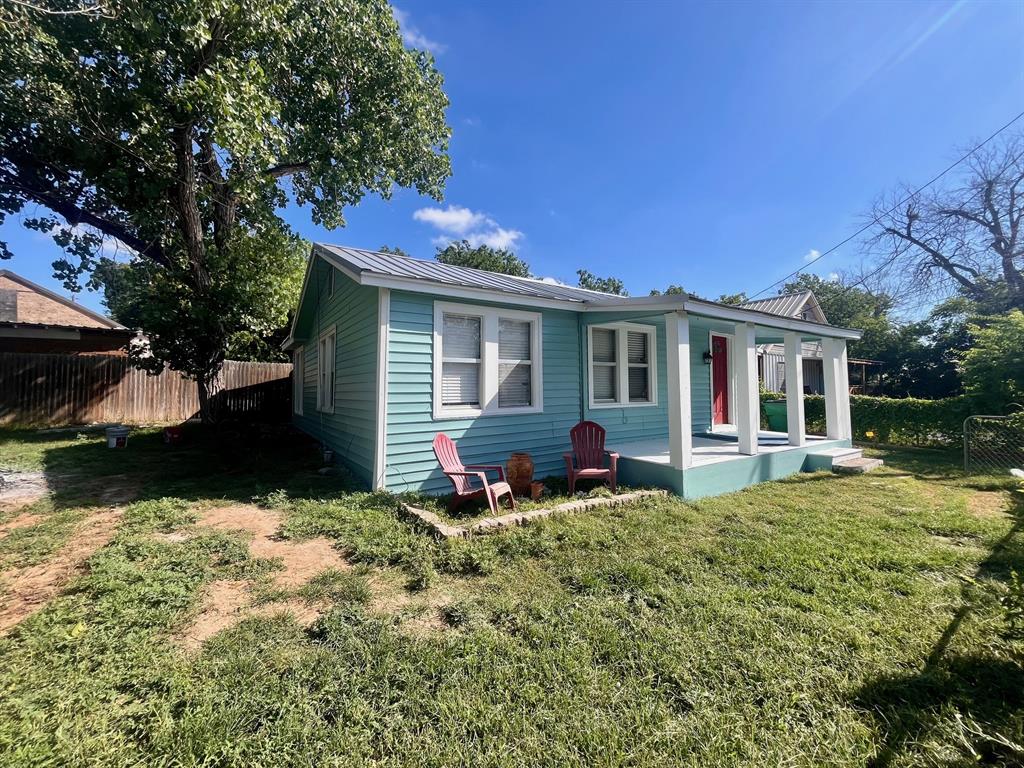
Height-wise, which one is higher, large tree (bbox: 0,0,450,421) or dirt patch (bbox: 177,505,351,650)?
large tree (bbox: 0,0,450,421)

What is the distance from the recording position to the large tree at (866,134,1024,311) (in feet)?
54.2

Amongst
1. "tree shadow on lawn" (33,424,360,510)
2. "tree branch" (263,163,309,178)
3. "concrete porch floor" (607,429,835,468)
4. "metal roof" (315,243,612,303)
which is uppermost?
"tree branch" (263,163,309,178)

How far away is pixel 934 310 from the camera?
58.6 ft

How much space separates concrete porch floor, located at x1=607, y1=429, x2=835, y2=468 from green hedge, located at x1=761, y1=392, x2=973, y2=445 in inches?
166

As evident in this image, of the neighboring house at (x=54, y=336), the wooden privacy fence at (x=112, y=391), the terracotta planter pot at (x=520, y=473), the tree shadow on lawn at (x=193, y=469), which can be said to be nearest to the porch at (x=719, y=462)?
the terracotta planter pot at (x=520, y=473)

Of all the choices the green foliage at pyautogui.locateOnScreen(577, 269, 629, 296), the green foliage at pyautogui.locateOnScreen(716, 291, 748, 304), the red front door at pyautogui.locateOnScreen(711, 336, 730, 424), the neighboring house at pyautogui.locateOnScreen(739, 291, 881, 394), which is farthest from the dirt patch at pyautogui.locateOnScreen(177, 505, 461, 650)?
the green foliage at pyautogui.locateOnScreen(577, 269, 629, 296)

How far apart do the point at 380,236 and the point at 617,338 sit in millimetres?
31868

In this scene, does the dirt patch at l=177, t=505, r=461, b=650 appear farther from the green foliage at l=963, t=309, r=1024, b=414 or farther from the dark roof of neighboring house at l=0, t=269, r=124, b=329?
the dark roof of neighboring house at l=0, t=269, r=124, b=329

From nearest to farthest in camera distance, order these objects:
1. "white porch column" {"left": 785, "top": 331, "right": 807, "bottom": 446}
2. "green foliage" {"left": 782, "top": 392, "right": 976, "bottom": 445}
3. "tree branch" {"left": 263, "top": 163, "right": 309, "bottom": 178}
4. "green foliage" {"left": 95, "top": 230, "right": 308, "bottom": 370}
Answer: "white porch column" {"left": 785, "top": 331, "right": 807, "bottom": 446} → "green foliage" {"left": 95, "top": 230, "right": 308, "bottom": 370} → "green foliage" {"left": 782, "top": 392, "right": 976, "bottom": 445} → "tree branch" {"left": 263, "top": 163, "right": 309, "bottom": 178}

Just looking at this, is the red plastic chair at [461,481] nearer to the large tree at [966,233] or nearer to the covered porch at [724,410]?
the covered porch at [724,410]

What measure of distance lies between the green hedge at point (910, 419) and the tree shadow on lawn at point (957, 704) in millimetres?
10265

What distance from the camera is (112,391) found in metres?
12.9

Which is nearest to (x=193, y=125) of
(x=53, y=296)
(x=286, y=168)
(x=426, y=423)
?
(x=286, y=168)

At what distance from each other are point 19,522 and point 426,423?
4430mm
